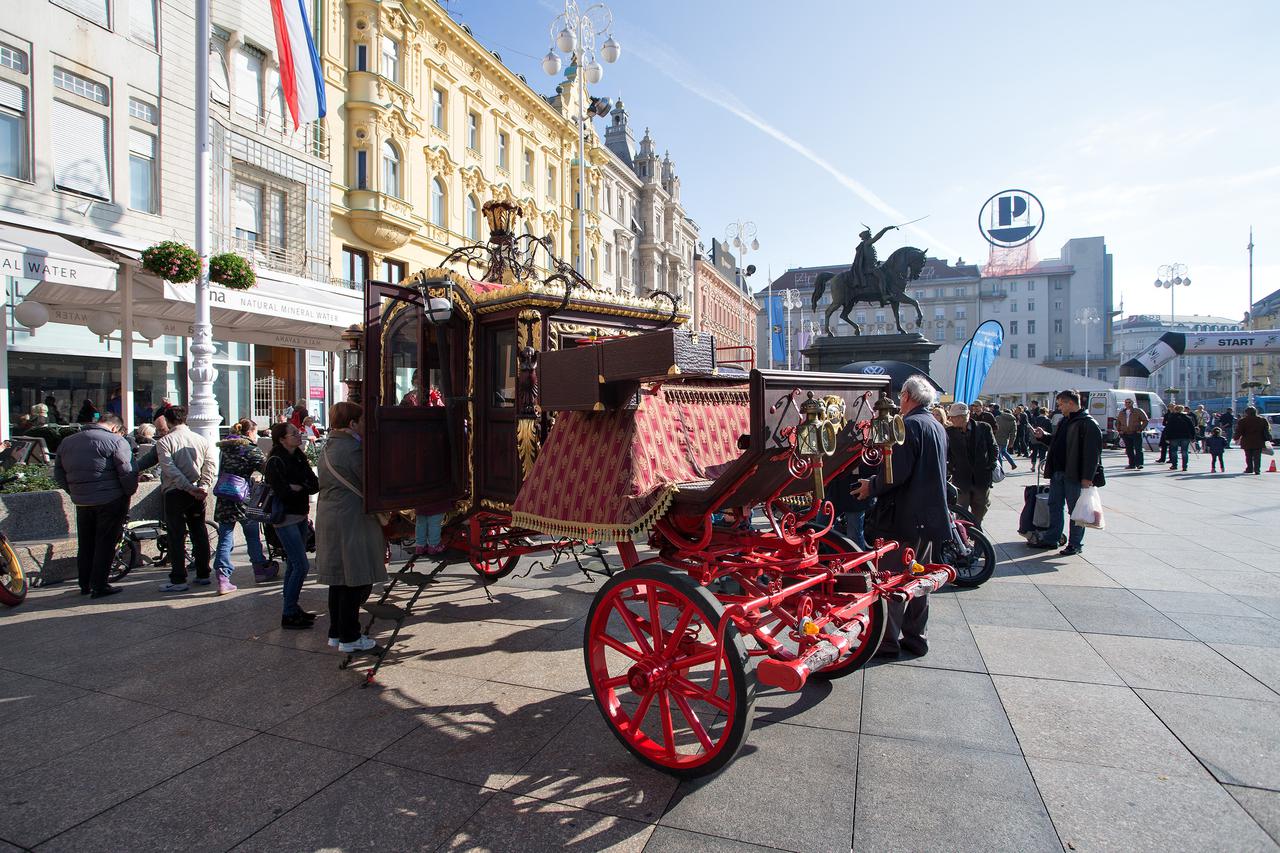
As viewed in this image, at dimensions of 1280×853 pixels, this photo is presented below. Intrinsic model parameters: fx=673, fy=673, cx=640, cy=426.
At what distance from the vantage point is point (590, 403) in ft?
10.6

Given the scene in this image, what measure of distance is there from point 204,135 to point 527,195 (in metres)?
22.5

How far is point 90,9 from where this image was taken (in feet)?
42.7

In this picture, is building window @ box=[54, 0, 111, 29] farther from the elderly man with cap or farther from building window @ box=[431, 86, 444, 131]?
the elderly man with cap

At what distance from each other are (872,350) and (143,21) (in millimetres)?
17685

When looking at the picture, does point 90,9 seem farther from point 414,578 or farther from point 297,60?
point 414,578

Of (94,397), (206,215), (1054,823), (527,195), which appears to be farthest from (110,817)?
(527,195)

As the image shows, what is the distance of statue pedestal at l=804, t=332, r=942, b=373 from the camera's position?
16.8m

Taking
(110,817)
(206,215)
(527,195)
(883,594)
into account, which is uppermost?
(527,195)

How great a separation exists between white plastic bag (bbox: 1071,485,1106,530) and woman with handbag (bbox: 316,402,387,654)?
286 inches

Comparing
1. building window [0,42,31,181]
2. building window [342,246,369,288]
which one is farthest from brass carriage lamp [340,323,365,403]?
building window [342,246,369,288]

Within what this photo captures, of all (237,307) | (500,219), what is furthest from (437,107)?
(500,219)

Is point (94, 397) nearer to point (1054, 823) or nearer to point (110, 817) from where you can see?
point (110, 817)

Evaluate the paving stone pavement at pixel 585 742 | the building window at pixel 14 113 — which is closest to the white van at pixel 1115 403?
the paving stone pavement at pixel 585 742

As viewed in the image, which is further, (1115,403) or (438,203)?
(1115,403)
